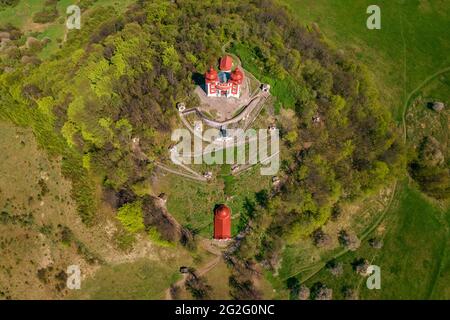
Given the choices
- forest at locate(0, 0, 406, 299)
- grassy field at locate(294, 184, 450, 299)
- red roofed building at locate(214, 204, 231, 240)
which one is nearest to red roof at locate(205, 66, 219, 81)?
forest at locate(0, 0, 406, 299)

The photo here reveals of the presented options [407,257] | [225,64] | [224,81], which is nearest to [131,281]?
[224,81]

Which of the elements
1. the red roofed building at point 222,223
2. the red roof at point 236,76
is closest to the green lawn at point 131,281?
the red roofed building at point 222,223

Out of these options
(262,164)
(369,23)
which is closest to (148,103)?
(262,164)

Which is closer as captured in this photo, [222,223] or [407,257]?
[222,223]

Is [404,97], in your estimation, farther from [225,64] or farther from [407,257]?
[225,64]

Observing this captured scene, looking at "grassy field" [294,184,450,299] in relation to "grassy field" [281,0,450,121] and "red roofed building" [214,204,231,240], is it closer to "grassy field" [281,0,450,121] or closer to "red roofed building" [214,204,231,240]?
"red roofed building" [214,204,231,240]

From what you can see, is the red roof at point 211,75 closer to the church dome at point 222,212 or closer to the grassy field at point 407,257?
the church dome at point 222,212
